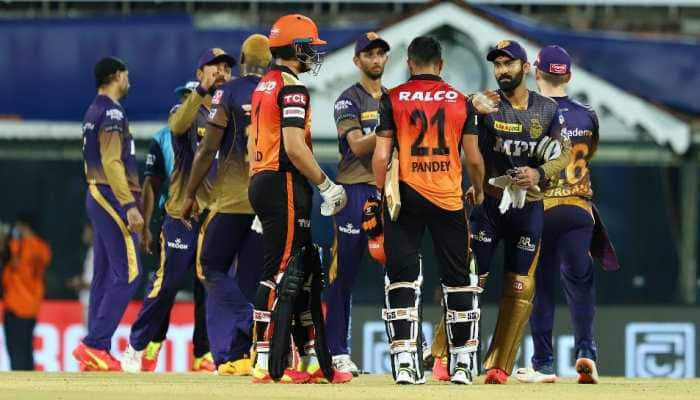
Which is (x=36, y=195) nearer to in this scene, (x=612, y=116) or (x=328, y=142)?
(x=328, y=142)

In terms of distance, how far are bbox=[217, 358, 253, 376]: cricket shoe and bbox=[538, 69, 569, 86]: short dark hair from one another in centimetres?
281

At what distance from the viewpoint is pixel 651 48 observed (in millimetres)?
25922

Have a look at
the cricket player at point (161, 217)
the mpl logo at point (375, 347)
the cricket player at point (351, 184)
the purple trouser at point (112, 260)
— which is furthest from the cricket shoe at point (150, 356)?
the mpl logo at point (375, 347)

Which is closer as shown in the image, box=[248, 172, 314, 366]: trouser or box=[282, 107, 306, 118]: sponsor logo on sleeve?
box=[282, 107, 306, 118]: sponsor logo on sleeve

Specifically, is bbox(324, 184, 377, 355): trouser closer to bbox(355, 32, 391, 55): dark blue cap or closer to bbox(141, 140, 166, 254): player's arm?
bbox(355, 32, 391, 55): dark blue cap

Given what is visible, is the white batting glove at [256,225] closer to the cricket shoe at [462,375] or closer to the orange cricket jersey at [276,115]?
the orange cricket jersey at [276,115]

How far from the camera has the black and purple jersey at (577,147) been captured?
13602 millimetres

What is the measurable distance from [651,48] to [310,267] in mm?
14506

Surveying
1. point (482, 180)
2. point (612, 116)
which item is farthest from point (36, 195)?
point (482, 180)

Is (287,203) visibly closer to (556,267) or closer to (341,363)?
(341,363)

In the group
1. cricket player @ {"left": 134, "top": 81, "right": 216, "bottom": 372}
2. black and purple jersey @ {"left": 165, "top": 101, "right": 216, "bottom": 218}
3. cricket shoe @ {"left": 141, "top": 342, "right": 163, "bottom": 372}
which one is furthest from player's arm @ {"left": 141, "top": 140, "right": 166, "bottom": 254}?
cricket shoe @ {"left": 141, "top": 342, "right": 163, "bottom": 372}

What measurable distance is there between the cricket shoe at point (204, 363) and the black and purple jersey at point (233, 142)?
2.18 meters

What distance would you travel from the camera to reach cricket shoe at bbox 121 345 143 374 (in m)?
14.9

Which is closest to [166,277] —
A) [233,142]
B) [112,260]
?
[112,260]
